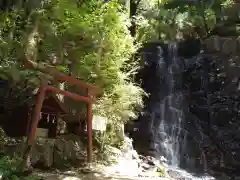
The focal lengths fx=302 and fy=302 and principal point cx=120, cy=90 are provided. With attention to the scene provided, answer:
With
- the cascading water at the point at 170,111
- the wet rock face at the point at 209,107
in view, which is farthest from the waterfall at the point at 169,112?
the wet rock face at the point at 209,107

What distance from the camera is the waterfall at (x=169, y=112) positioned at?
53.5 ft

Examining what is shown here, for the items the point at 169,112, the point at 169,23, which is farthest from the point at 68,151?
the point at 169,23

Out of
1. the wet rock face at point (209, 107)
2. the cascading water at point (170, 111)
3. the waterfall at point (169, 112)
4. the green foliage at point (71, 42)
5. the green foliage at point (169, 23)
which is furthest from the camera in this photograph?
the green foliage at point (169, 23)

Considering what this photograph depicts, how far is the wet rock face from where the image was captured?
1567cm

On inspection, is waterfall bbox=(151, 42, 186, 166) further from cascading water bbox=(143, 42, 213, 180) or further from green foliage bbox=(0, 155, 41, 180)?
green foliage bbox=(0, 155, 41, 180)

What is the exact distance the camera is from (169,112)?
18.1 meters

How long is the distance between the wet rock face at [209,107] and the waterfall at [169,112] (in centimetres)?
30

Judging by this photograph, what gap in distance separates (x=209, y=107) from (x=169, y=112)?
236 centimetres

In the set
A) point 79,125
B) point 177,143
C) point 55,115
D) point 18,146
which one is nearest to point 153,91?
point 177,143

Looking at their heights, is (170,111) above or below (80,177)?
above

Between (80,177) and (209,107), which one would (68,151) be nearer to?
(80,177)

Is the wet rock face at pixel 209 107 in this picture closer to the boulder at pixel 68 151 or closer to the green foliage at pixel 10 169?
the boulder at pixel 68 151

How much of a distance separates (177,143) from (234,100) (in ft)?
14.2

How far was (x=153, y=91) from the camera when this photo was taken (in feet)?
64.7
